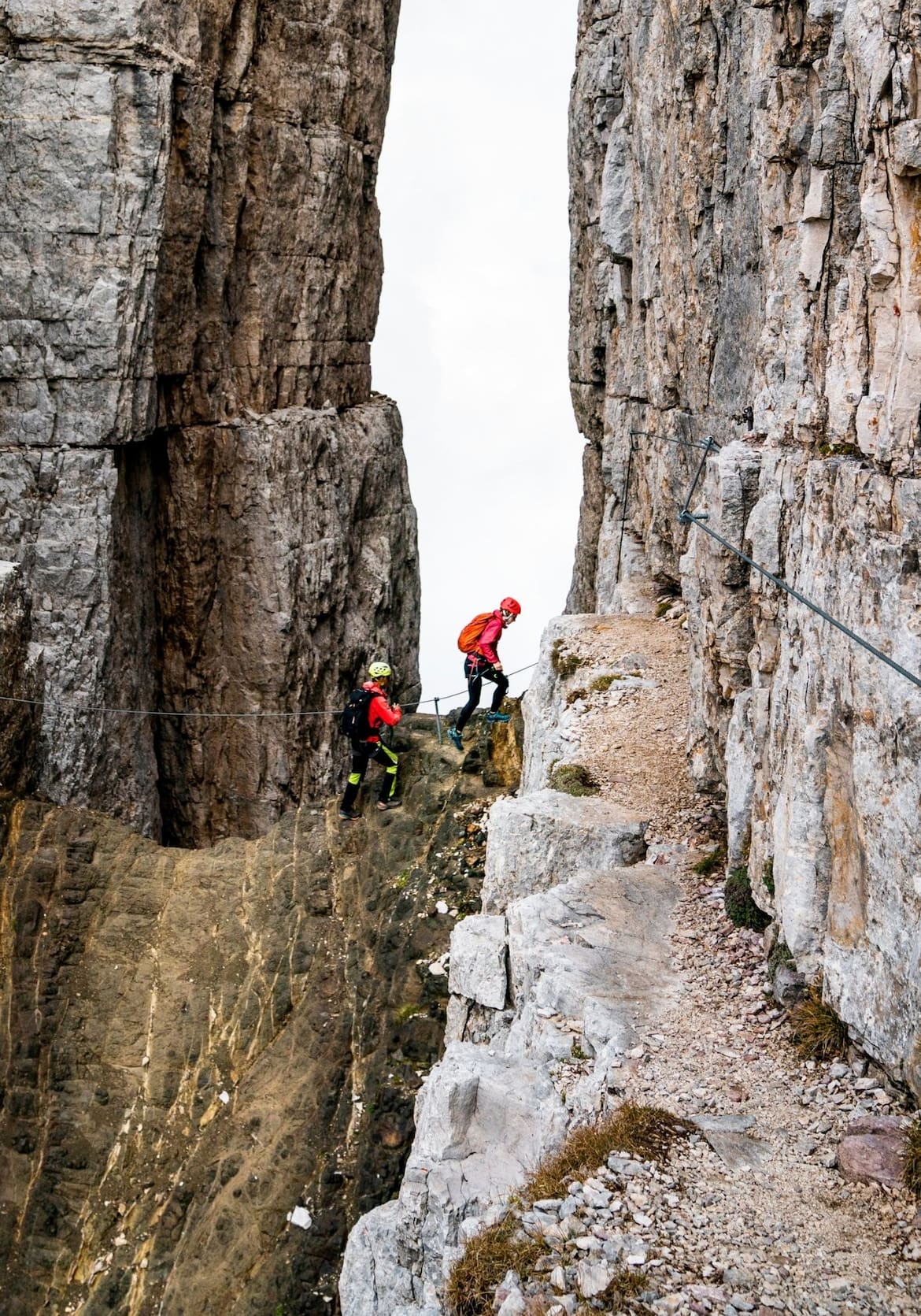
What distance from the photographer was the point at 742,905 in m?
13.2

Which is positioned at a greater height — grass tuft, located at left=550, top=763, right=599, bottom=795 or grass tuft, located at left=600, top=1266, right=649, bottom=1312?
grass tuft, located at left=550, top=763, right=599, bottom=795

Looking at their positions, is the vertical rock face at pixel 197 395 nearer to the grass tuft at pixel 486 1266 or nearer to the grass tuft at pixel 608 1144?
the grass tuft at pixel 608 1144

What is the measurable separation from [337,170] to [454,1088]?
2640cm

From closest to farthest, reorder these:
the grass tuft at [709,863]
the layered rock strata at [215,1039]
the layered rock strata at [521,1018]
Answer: the layered rock strata at [521,1018] < the grass tuft at [709,863] < the layered rock strata at [215,1039]

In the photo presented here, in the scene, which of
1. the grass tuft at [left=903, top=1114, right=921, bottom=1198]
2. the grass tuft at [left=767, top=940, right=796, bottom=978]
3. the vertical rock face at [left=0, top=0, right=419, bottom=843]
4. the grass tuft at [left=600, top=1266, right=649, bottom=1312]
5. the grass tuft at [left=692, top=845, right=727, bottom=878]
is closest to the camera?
the grass tuft at [left=600, top=1266, right=649, bottom=1312]

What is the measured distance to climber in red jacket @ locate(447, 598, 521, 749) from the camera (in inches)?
878

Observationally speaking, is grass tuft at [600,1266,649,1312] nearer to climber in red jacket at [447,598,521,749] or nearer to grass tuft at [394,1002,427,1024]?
grass tuft at [394,1002,427,1024]

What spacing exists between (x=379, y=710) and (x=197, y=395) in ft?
39.3

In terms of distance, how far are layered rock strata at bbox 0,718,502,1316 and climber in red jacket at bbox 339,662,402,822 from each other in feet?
1.43

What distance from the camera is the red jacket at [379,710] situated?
73.7 ft

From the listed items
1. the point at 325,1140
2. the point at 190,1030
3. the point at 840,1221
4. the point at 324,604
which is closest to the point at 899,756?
the point at 840,1221

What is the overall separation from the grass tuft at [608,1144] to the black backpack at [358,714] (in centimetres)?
1316

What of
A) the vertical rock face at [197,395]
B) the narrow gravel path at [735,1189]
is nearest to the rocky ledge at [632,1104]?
the narrow gravel path at [735,1189]

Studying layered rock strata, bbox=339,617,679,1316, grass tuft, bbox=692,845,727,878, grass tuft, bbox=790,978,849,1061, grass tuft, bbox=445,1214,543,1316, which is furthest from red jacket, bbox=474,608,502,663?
grass tuft, bbox=445,1214,543,1316
